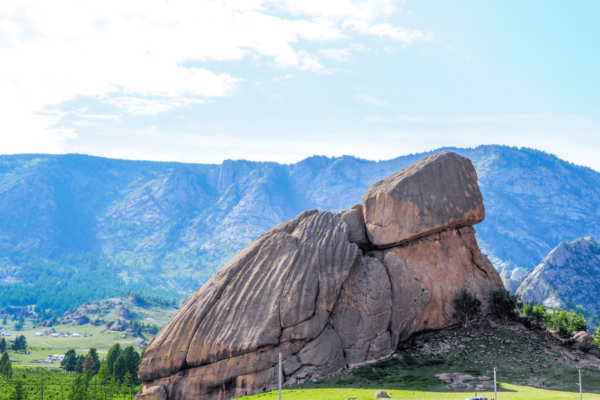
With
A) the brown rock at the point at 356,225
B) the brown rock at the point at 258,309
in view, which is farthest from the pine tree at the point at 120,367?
the brown rock at the point at 356,225

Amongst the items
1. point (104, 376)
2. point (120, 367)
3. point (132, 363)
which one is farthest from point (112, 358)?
point (104, 376)

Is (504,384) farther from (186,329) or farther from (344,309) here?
(186,329)

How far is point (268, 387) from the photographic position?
183 ft

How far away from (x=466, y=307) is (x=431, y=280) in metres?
5.90

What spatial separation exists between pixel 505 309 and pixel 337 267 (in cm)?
2546

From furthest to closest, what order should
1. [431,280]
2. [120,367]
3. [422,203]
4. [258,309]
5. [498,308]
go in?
[120,367] < [498,308] < [422,203] < [431,280] < [258,309]

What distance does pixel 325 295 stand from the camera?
62062 mm

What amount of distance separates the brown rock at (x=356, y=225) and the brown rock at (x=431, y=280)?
4757 mm

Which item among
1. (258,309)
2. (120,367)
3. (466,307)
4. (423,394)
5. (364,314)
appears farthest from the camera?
(120,367)

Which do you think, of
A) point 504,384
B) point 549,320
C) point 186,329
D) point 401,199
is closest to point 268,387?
point 186,329

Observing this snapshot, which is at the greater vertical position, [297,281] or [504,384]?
[297,281]

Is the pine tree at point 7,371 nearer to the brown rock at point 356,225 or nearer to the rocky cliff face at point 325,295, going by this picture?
A: the rocky cliff face at point 325,295

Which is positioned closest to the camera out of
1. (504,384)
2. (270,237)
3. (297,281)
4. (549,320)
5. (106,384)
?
(504,384)

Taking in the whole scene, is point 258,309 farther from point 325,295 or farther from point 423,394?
point 423,394
